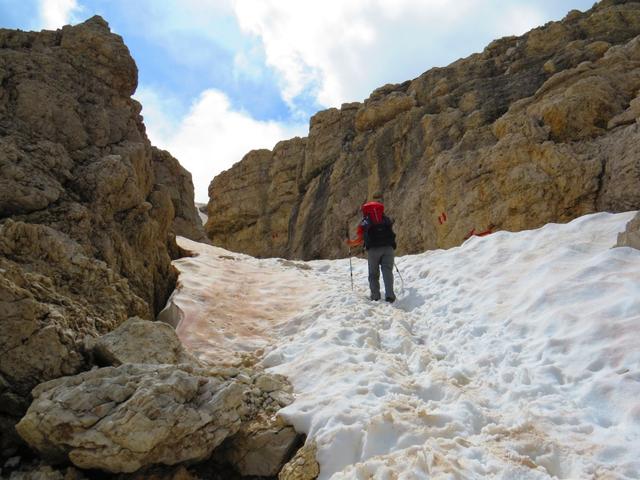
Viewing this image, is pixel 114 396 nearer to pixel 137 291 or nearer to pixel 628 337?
pixel 137 291

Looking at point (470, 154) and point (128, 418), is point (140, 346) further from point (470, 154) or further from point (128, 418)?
point (470, 154)

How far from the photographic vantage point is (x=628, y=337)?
A: 252 inches

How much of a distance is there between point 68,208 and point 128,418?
18.5ft

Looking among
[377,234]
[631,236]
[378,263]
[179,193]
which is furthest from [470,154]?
[179,193]

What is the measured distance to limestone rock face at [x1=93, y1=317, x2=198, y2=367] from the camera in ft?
22.8

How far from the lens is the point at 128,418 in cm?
535

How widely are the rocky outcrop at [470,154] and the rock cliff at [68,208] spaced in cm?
1390

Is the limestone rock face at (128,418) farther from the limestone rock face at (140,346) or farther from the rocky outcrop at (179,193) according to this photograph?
the rocky outcrop at (179,193)

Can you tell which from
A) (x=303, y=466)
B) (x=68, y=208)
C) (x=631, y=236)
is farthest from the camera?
(x=68, y=208)

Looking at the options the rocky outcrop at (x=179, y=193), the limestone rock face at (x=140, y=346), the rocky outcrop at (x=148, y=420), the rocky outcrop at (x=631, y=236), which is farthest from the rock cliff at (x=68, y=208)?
the rocky outcrop at (x=179, y=193)

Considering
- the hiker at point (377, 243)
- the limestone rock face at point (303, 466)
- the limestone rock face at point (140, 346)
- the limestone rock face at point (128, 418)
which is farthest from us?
the hiker at point (377, 243)

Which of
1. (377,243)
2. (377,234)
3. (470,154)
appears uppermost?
(470,154)

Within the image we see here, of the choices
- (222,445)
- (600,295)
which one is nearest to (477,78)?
(600,295)

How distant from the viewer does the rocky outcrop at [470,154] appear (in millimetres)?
17766
